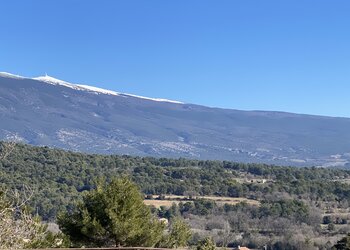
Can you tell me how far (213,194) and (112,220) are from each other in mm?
35950

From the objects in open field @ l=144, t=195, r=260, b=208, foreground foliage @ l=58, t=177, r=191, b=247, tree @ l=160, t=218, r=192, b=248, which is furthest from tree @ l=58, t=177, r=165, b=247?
open field @ l=144, t=195, r=260, b=208

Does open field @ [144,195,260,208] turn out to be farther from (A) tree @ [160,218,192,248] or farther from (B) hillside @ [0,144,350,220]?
(A) tree @ [160,218,192,248]

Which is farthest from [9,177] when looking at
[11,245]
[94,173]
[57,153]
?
[11,245]

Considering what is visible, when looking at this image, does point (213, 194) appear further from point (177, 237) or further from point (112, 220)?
point (112, 220)

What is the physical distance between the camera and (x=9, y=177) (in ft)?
119

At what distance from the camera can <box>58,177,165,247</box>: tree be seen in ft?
46.6

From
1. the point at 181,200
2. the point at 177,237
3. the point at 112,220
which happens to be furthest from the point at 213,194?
the point at 112,220

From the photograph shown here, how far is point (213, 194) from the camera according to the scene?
163ft

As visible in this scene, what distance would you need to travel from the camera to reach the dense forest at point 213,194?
34062 mm

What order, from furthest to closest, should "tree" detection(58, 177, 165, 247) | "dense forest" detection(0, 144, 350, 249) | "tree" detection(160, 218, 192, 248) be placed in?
"dense forest" detection(0, 144, 350, 249) → "tree" detection(160, 218, 192, 248) → "tree" detection(58, 177, 165, 247)

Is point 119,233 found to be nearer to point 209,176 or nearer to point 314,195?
point 314,195

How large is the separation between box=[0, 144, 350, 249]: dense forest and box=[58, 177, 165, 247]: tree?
12476 millimetres

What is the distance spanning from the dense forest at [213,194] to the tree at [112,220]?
491 inches

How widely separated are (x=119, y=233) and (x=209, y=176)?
41772 millimetres
